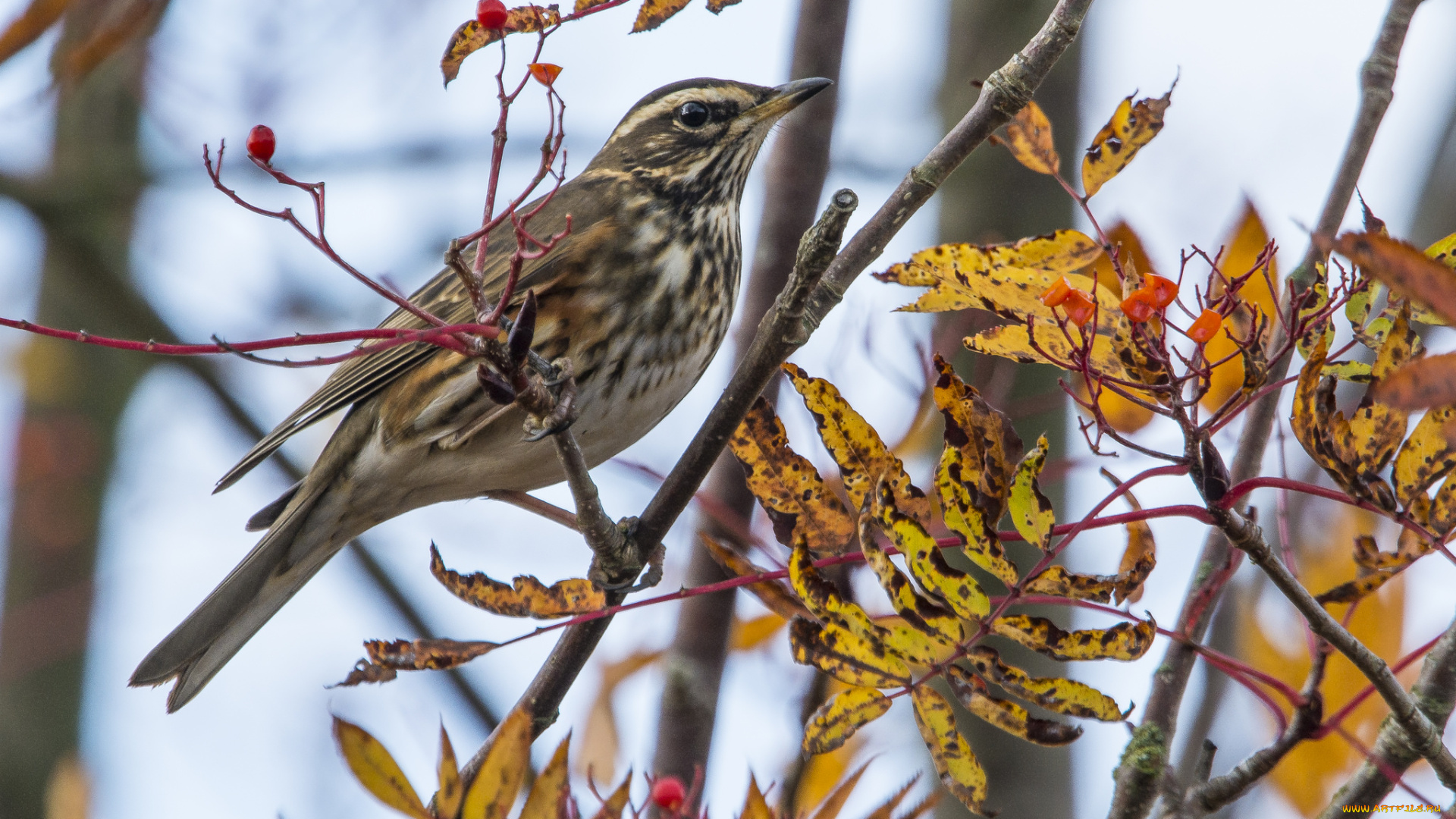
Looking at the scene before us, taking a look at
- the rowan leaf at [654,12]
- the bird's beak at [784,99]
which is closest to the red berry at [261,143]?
the rowan leaf at [654,12]

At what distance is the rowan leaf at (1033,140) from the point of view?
7.85 feet

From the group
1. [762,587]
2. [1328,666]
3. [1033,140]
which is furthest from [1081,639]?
[1328,666]

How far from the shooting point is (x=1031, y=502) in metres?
1.87

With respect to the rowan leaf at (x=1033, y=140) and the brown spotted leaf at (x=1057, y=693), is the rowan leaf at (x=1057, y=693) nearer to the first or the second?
the brown spotted leaf at (x=1057, y=693)

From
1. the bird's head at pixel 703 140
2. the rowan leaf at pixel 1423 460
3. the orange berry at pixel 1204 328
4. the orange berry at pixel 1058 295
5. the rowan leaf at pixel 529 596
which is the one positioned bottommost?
the rowan leaf at pixel 1423 460

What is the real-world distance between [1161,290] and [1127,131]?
489 mm

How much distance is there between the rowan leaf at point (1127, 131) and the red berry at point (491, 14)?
1.03 m

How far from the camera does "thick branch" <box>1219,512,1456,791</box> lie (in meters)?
1.74

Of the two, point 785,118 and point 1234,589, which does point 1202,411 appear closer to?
point 1234,589

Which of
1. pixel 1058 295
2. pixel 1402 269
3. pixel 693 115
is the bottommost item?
pixel 1402 269

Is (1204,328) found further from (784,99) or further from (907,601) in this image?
(784,99)

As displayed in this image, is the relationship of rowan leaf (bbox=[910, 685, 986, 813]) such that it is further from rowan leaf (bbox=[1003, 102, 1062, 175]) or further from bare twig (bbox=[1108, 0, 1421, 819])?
rowan leaf (bbox=[1003, 102, 1062, 175])

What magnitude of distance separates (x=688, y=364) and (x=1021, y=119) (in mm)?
1820

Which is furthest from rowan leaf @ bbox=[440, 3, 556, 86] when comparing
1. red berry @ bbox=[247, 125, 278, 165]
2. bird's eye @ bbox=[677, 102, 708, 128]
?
bird's eye @ bbox=[677, 102, 708, 128]
